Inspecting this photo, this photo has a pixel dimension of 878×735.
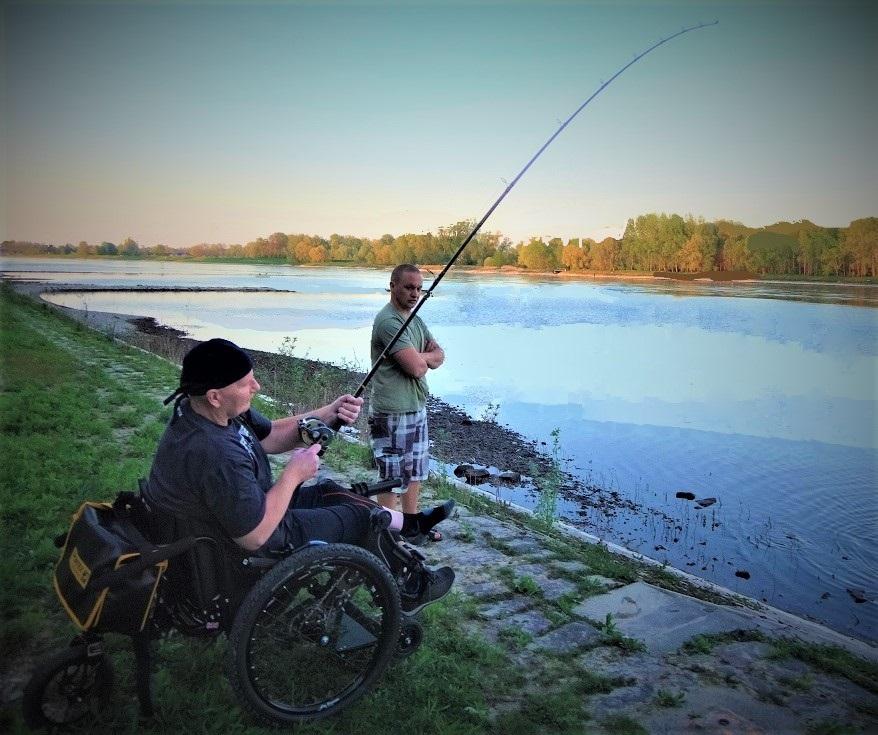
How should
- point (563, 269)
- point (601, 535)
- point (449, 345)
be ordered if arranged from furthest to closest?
point (563, 269), point (449, 345), point (601, 535)

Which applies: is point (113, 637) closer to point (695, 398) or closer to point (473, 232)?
point (473, 232)

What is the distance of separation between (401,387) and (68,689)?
235 cm

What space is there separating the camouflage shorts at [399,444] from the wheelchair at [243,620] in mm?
1605

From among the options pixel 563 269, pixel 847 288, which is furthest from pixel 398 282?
pixel 563 269

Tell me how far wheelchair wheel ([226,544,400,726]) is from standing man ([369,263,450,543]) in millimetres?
1380

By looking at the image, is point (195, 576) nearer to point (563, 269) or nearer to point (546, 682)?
point (546, 682)

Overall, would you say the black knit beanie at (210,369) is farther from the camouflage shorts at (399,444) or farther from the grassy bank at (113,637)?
the camouflage shorts at (399,444)

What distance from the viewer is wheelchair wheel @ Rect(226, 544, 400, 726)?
2.31 meters

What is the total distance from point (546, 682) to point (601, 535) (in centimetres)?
401

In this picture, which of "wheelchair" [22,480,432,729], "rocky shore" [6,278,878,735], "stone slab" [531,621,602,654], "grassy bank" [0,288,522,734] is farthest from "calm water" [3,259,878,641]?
"wheelchair" [22,480,432,729]

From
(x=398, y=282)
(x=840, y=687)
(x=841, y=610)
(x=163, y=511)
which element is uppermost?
(x=398, y=282)

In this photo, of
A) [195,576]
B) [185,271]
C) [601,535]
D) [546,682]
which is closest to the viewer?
[195,576]

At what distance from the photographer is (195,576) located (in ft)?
7.77

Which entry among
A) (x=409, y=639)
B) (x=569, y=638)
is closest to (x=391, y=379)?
(x=409, y=639)
